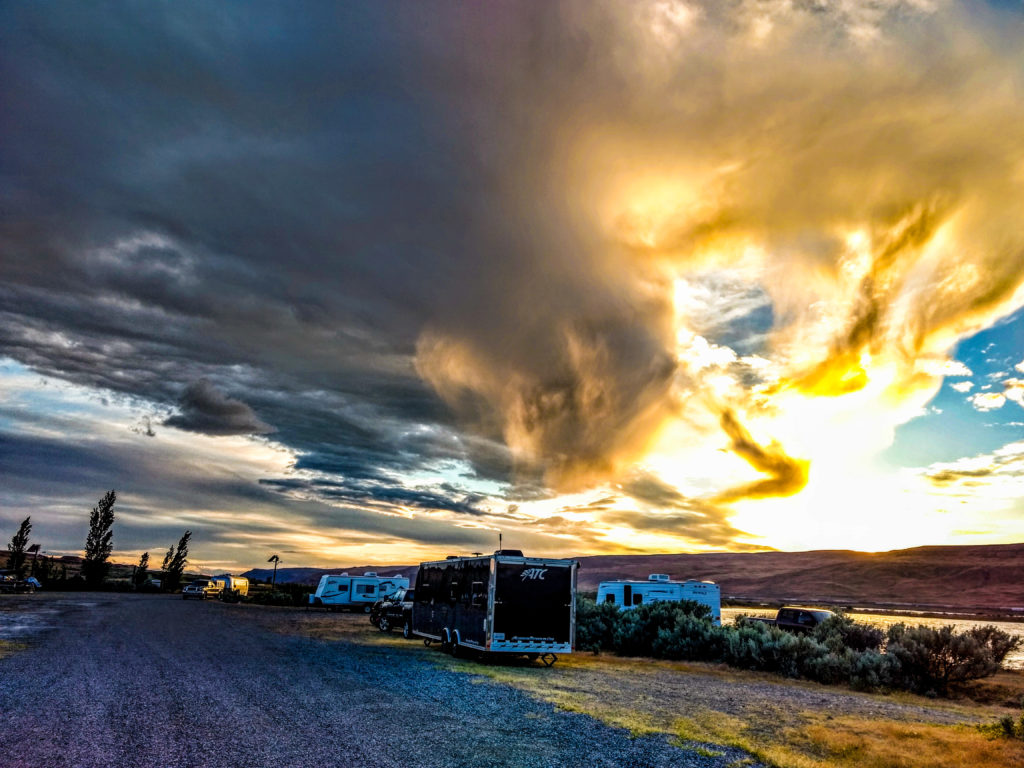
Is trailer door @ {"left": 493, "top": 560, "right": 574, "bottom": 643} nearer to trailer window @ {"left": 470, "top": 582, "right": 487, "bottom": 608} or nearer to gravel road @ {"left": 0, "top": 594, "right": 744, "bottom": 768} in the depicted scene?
trailer window @ {"left": 470, "top": 582, "right": 487, "bottom": 608}

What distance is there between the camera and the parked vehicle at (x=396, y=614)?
2662 centimetres

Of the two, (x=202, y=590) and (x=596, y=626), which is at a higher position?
(x=202, y=590)

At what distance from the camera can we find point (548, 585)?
62.4 feet

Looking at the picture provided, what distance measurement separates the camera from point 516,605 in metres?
18.6

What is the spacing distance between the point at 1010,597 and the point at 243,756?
108866 mm

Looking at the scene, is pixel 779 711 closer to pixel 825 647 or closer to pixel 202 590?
pixel 825 647

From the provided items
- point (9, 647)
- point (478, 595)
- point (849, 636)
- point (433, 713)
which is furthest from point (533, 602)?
point (9, 647)

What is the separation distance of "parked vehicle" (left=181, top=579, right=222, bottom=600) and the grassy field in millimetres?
43871

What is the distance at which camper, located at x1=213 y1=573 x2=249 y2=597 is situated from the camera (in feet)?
193

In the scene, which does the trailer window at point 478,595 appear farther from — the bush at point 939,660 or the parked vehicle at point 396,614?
the bush at point 939,660

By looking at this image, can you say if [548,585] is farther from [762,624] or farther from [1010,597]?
[1010,597]

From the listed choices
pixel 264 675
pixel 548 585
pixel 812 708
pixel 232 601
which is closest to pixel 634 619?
pixel 548 585

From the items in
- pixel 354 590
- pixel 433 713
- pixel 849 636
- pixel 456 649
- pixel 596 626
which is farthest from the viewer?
pixel 354 590

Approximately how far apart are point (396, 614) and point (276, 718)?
19990 mm
